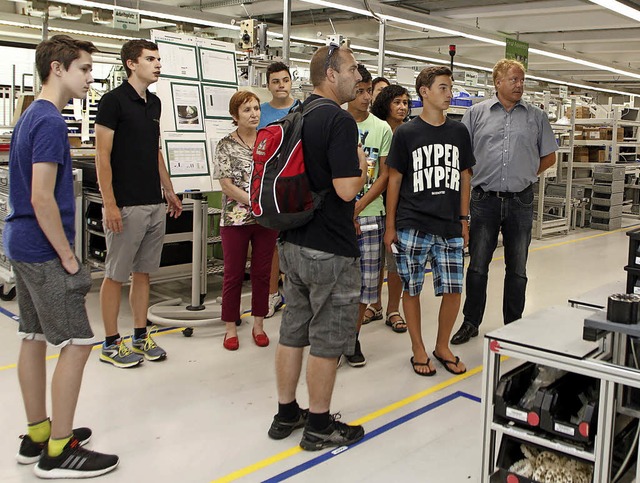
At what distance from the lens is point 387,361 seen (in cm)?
394

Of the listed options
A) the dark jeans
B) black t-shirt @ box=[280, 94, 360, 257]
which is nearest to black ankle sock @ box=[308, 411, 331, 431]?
black t-shirt @ box=[280, 94, 360, 257]

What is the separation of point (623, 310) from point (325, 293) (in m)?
1.11

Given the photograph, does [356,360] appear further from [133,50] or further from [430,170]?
[133,50]

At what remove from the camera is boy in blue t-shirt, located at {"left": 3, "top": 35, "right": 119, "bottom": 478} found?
2.29m

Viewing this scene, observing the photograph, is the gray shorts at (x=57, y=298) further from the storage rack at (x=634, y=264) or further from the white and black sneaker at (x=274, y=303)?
the white and black sneaker at (x=274, y=303)

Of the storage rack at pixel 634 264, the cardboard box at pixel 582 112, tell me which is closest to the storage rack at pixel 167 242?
the storage rack at pixel 634 264

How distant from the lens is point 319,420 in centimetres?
278

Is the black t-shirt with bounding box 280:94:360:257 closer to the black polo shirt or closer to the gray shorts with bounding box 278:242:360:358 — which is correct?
the gray shorts with bounding box 278:242:360:358

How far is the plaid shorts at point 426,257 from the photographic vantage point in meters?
3.51

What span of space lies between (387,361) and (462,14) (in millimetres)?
9435

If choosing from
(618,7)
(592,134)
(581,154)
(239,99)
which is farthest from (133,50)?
(592,134)

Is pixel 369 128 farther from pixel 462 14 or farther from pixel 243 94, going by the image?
pixel 462 14

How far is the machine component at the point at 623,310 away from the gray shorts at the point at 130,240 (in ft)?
8.21

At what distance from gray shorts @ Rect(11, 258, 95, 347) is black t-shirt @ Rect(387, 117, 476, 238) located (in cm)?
176
